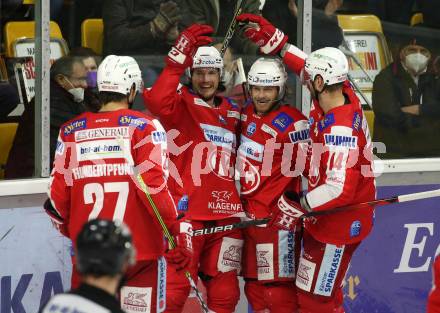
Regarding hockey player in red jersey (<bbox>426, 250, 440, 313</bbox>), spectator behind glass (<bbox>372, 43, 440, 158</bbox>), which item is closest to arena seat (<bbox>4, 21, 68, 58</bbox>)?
spectator behind glass (<bbox>372, 43, 440, 158</bbox>)

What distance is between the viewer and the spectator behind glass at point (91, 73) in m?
6.51

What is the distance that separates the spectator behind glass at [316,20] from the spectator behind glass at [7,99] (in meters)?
1.58

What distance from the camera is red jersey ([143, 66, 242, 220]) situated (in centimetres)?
645

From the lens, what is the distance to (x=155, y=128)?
222 inches

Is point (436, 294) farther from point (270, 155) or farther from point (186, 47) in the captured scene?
point (186, 47)

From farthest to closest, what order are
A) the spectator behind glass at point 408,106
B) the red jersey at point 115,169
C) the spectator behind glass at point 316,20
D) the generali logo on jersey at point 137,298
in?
the spectator behind glass at point 408,106
the spectator behind glass at point 316,20
the generali logo on jersey at point 137,298
the red jersey at point 115,169

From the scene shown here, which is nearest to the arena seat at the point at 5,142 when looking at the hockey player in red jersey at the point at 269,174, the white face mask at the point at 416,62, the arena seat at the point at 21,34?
the arena seat at the point at 21,34

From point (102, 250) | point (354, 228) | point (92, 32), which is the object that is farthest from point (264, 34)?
point (102, 250)

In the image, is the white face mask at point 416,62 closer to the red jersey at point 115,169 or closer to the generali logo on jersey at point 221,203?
the generali logo on jersey at point 221,203

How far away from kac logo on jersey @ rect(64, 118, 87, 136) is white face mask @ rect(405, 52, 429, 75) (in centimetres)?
247

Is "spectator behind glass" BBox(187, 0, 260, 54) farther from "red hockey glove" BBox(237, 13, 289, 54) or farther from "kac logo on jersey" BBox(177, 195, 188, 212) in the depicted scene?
"kac logo on jersey" BBox(177, 195, 188, 212)

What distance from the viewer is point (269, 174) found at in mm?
6461

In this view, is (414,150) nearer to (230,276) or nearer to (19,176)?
(230,276)

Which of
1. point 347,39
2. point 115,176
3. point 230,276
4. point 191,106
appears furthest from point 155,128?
point 347,39
